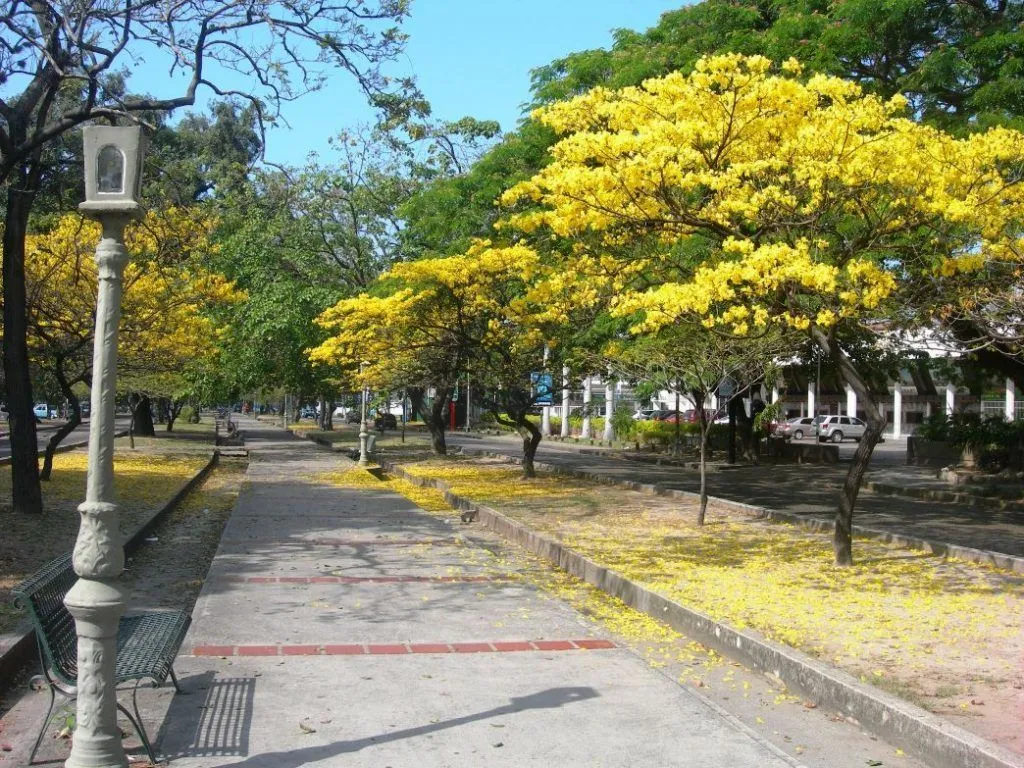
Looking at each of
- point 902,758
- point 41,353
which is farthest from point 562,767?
point 41,353

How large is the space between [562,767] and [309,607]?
4097 mm

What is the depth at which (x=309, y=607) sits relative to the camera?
27.5 ft

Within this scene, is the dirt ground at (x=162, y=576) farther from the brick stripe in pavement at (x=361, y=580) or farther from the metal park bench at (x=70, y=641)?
the brick stripe in pavement at (x=361, y=580)

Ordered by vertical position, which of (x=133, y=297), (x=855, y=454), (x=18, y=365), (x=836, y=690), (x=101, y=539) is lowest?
(x=836, y=690)

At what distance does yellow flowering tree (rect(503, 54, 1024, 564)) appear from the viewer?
9.43m

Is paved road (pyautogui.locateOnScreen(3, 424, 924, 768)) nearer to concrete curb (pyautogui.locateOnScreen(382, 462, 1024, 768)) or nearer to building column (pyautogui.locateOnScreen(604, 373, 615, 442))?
concrete curb (pyautogui.locateOnScreen(382, 462, 1024, 768))

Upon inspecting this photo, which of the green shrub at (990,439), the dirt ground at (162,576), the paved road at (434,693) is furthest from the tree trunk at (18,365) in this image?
the green shrub at (990,439)

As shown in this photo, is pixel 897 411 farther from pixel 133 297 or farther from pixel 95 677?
pixel 95 677

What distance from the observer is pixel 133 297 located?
20.5 meters

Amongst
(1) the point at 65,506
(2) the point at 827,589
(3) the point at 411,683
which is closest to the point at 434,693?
(3) the point at 411,683

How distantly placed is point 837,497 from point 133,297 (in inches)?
593

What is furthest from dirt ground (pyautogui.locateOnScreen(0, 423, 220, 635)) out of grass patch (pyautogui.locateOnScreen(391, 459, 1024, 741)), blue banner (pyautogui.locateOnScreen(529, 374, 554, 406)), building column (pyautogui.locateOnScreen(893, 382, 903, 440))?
building column (pyautogui.locateOnScreen(893, 382, 903, 440))

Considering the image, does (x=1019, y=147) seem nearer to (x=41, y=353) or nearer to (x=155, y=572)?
(x=155, y=572)

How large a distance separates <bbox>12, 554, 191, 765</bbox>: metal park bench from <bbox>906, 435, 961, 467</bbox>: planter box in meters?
26.1
